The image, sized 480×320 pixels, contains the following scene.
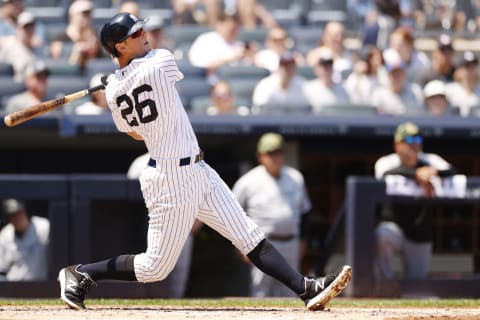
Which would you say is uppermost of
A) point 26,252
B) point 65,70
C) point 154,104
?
point 65,70

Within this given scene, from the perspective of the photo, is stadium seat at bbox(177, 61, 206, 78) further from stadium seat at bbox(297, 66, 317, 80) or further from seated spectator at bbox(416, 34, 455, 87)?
seated spectator at bbox(416, 34, 455, 87)

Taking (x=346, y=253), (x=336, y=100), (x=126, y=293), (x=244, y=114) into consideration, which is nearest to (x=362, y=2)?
(x=336, y=100)

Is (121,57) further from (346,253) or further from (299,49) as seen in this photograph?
(299,49)

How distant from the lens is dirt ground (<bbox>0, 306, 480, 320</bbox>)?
17.1 ft

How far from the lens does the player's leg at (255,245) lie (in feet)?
17.7

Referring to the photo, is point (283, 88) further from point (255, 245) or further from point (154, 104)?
point (154, 104)

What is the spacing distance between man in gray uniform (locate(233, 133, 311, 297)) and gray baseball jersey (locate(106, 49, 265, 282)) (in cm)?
322

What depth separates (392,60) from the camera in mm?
10898

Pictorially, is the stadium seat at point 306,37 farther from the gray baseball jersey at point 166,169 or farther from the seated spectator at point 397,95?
the gray baseball jersey at point 166,169

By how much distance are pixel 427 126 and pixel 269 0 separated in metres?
4.18

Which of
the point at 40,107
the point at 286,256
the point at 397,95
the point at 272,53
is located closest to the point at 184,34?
the point at 272,53

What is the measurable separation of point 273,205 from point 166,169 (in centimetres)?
347

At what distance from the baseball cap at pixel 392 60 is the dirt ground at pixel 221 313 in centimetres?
443

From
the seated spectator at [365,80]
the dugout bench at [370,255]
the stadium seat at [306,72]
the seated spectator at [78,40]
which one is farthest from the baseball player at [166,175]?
the stadium seat at [306,72]
